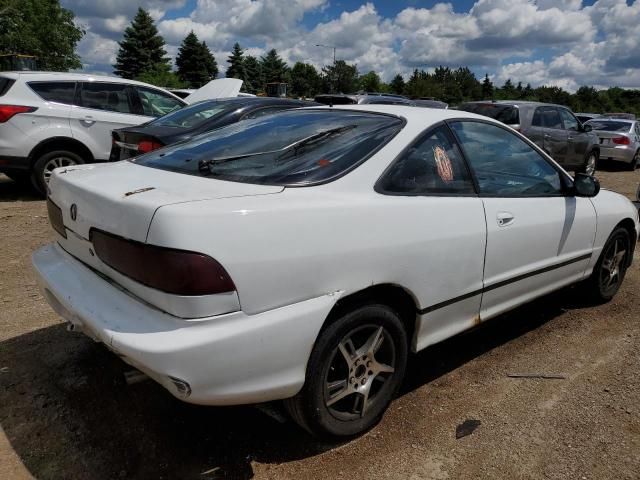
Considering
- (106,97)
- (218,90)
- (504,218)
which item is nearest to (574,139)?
(218,90)

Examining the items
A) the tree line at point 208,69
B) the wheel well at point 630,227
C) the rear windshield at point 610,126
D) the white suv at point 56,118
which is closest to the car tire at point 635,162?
the rear windshield at point 610,126

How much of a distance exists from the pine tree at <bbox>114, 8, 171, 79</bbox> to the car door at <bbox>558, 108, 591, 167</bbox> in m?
66.9

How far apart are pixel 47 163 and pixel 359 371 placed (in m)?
6.24

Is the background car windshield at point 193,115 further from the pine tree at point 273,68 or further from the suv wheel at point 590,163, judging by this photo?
the pine tree at point 273,68

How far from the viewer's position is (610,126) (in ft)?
48.5

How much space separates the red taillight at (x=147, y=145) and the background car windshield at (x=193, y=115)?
1.79 feet

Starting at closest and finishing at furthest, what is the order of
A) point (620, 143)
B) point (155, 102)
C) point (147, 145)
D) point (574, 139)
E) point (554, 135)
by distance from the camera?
point (147, 145), point (155, 102), point (554, 135), point (574, 139), point (620, 143)

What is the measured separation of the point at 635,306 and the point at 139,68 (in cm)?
7489

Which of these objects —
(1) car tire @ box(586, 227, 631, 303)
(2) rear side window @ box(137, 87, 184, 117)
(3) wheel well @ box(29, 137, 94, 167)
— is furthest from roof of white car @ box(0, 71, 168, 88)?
(1) car tire @ box(586, 227, 631, 303)

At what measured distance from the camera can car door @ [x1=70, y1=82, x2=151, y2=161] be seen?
24.3ft

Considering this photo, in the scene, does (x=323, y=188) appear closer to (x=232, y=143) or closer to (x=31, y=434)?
(x=232, y=143)

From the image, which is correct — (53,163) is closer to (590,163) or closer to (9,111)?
(9,111)

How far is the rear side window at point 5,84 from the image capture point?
6962 mm

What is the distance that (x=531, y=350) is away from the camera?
355 cm
